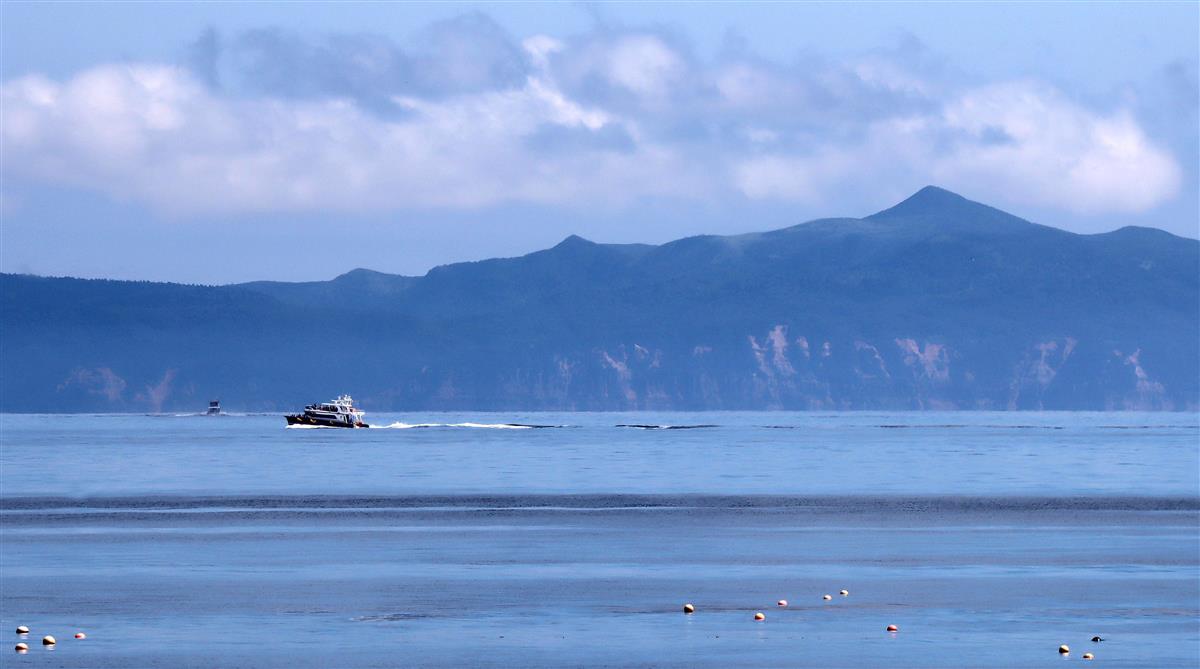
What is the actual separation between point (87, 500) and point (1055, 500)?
1597 inches

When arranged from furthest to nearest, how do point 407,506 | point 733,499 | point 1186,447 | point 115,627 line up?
point 1186,447, point 733,499, point 407,506, point 115,627

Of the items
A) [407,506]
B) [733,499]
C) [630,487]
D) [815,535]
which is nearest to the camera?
[815,535]

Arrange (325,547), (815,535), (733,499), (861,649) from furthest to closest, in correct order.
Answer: (733,499)
(815,535)
(325,547)
(861,649)

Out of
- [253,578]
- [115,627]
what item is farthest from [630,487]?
[115,627]

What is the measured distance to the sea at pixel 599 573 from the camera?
33.5 metres

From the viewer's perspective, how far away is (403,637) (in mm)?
34969

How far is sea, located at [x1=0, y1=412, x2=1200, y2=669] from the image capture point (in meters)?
33.5

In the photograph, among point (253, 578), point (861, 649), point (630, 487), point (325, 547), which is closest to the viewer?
point (861, 649)

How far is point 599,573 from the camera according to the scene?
47.1 meters

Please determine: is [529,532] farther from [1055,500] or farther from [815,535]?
[1055,500]

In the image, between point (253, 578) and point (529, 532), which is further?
point (529, 532)

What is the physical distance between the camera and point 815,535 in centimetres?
6103

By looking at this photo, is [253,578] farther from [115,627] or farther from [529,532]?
[529,532]

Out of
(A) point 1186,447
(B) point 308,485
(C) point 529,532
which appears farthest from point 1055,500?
(A) point 1186,447
